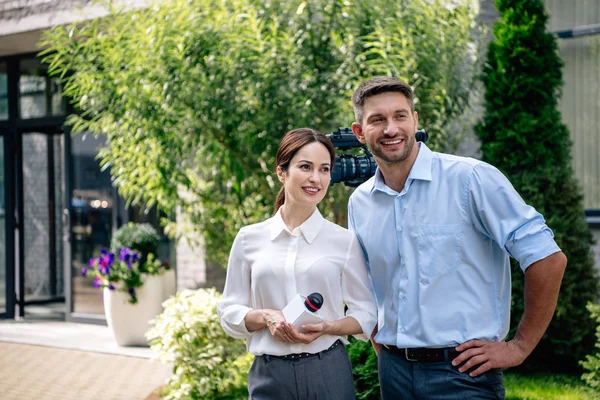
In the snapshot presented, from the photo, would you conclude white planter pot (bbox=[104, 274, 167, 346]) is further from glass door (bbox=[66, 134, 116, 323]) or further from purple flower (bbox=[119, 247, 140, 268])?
glass door (bbox=[66, 134, 116, 323])

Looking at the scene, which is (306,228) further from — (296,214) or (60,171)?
(60,171)

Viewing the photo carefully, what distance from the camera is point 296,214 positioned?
108 inches

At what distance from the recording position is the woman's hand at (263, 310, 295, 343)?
2510 mm

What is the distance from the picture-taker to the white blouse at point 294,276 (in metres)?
2.65

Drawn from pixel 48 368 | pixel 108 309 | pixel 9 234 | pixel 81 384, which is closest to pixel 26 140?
pixel 9 234

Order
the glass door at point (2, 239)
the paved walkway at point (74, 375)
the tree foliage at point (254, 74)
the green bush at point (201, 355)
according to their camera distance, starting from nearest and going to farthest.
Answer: the green bush at point (201, 355) < the tree foliage at point (254, 74) < the paved walkway at point (74, 375) < the glass door at point (2, 239)

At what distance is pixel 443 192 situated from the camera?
2.52 meters

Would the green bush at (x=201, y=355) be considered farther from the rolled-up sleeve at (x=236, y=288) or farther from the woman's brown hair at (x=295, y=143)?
the woman's brown hair at (x=295, y=143)

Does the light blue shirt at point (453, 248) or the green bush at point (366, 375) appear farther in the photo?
the green bush at point (366, 375)

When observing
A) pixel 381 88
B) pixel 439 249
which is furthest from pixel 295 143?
pixel 439 249

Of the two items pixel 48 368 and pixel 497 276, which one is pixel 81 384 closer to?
pixel 48 368

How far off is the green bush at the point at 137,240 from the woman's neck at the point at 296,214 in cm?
569

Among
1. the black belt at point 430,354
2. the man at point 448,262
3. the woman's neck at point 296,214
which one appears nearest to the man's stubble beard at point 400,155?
the man at point 448,262

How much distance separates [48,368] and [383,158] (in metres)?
5.67
